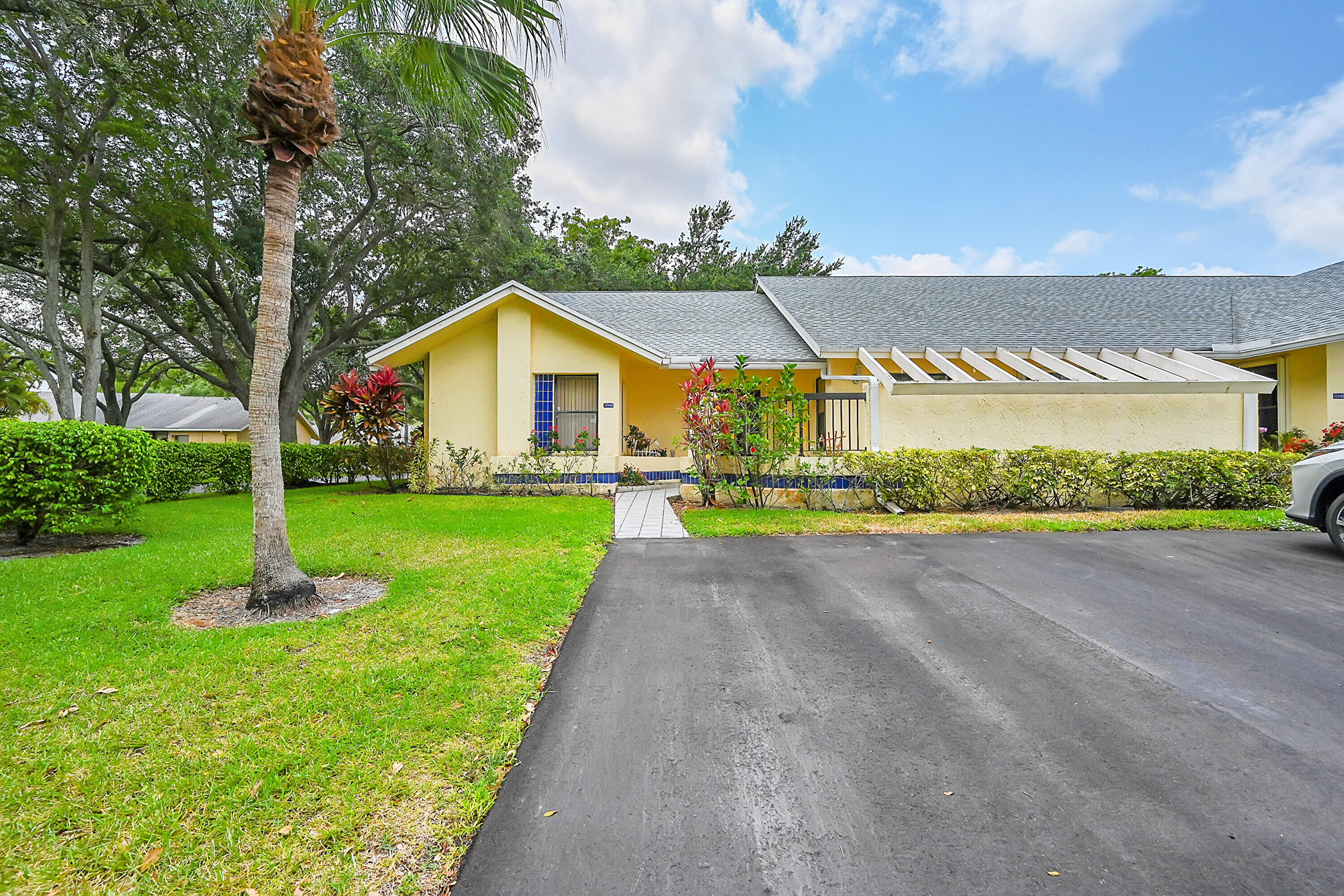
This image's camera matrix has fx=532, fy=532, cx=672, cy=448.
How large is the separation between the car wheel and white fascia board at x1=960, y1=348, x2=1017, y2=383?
171 inches

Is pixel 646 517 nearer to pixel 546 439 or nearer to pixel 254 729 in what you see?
pixel 546 439

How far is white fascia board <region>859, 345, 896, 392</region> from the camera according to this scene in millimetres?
9477

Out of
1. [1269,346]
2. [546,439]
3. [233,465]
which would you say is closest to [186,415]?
[233,465]

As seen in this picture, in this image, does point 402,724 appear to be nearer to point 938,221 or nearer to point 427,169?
point 427,169

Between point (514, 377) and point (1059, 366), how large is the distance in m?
11.6

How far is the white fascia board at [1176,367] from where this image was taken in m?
9.87

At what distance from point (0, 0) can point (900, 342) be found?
1973cm

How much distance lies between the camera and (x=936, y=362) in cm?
1098

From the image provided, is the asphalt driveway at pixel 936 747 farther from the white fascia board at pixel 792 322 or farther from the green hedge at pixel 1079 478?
the white fascia board at pixel 792 322

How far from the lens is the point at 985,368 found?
35.0 ft

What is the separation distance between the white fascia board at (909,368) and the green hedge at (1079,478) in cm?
160

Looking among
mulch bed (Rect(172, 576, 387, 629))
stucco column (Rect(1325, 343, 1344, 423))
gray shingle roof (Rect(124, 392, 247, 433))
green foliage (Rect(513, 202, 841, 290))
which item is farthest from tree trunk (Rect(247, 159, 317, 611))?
gray shingle roof (Rect(124, 392, 247, 433))

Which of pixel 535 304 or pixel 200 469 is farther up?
pixel 535 304

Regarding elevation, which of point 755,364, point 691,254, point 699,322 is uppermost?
point 691,254
